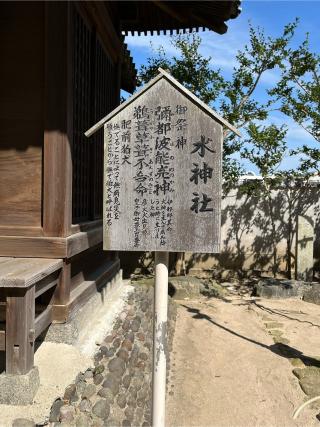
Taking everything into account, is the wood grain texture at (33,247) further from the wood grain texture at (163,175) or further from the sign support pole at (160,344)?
the sign support pole at (160,344)

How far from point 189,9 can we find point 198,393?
4871mm

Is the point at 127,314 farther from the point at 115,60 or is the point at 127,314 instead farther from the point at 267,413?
the point at 115,60

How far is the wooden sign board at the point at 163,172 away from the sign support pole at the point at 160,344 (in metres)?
0.21

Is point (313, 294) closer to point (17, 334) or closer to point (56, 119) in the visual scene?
point (56, 119)

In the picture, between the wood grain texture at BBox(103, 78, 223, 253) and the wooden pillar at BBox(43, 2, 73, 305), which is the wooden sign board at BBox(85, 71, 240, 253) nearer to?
the wood grain texture at BBox(103, 78, 223, 253)

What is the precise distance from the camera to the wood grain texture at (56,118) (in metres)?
4.06

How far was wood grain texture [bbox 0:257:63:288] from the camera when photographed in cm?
308

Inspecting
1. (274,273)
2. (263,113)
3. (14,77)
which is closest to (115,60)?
(14,77)

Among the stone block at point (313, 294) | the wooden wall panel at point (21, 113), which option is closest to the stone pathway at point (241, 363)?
the stone block at point (313, 294)

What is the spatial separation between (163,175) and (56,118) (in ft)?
5.62

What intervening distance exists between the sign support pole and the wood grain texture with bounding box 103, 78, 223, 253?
0.21 metres

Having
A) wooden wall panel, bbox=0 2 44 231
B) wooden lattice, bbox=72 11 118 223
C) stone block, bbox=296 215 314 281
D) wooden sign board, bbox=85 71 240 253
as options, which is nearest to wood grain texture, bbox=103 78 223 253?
wooden sign board, bbox=85 71 240 253

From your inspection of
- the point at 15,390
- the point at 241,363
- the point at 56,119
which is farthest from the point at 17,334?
the point at 241,363

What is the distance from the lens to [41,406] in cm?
304
